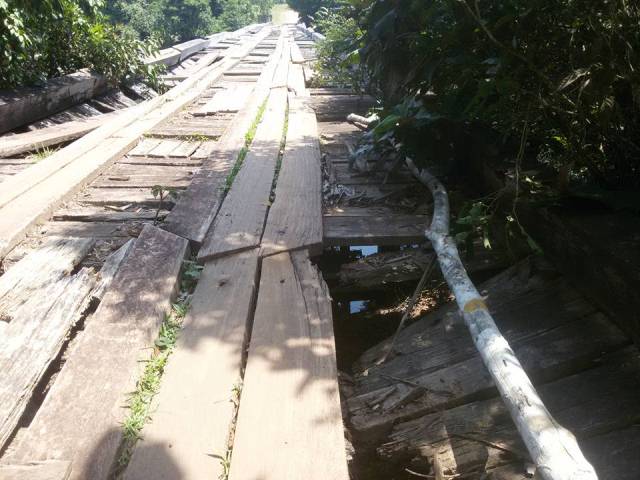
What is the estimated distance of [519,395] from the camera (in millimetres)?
1435

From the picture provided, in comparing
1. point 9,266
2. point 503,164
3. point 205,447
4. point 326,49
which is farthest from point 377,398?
point 326,49

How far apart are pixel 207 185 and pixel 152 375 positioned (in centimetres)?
197

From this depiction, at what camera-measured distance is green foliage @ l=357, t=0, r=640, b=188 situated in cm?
186

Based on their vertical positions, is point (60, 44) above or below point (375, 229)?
above

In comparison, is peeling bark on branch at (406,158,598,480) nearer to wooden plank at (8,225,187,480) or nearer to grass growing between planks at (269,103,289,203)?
wooden plank at (8,225,187,480)

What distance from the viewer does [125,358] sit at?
173 cm

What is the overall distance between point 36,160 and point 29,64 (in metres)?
2.30

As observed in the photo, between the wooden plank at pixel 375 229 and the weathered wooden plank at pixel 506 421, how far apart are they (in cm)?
113

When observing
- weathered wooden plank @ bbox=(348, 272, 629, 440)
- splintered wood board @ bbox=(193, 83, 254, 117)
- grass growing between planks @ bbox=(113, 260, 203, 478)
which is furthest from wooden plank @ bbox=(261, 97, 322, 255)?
splintered wood board @ bbox=(193, 83, 254, 117)

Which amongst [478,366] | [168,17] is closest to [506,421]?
[478,366]

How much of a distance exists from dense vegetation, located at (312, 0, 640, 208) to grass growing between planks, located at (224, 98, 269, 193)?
3.82 feet

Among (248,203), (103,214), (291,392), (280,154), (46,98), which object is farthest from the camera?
(46,98)

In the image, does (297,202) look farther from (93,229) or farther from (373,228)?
(93,229)

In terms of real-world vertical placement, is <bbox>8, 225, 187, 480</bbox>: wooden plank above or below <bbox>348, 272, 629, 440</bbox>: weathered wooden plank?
above
